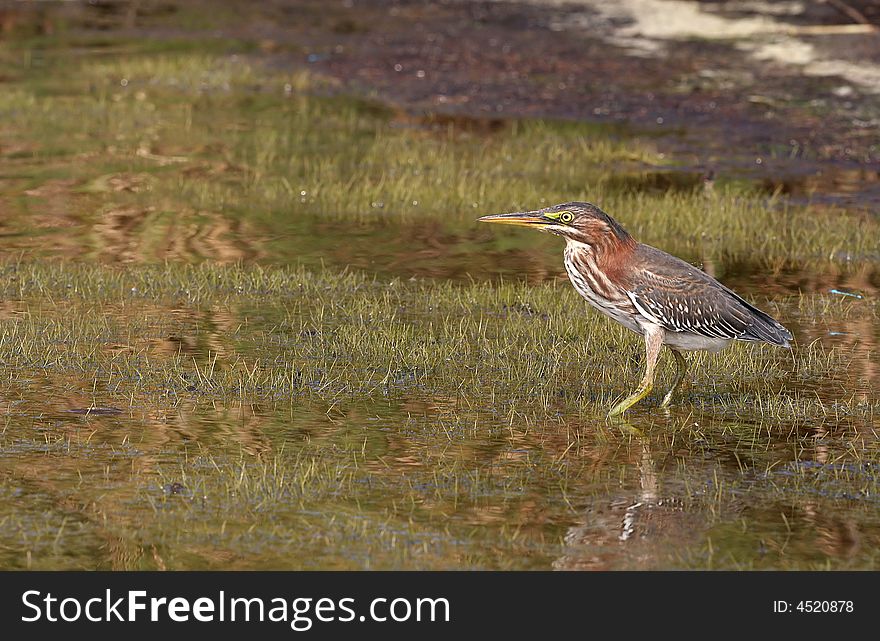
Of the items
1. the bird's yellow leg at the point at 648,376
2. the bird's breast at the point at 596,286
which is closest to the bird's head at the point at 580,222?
the bird's breast at the point at 596,286

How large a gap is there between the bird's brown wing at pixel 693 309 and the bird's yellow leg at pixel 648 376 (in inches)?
3.8

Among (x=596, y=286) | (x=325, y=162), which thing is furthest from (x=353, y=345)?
(x=325, y=162)

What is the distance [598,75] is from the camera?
25719 millimetres

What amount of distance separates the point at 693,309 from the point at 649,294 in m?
0.29

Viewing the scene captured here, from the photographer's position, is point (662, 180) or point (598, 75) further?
point (598, 75)

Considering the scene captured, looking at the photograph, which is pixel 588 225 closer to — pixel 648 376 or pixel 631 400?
pixel 648 376

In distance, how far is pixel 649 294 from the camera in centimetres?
1020

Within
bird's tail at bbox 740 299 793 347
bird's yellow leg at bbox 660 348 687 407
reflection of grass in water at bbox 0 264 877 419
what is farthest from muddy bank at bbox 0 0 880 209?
bird's tail at bbox 740 299 793 347

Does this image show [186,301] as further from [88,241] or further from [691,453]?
[691,453]

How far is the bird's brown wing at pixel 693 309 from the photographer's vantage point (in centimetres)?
1020

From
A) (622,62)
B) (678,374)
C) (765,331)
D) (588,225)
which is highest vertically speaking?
(588,225)
